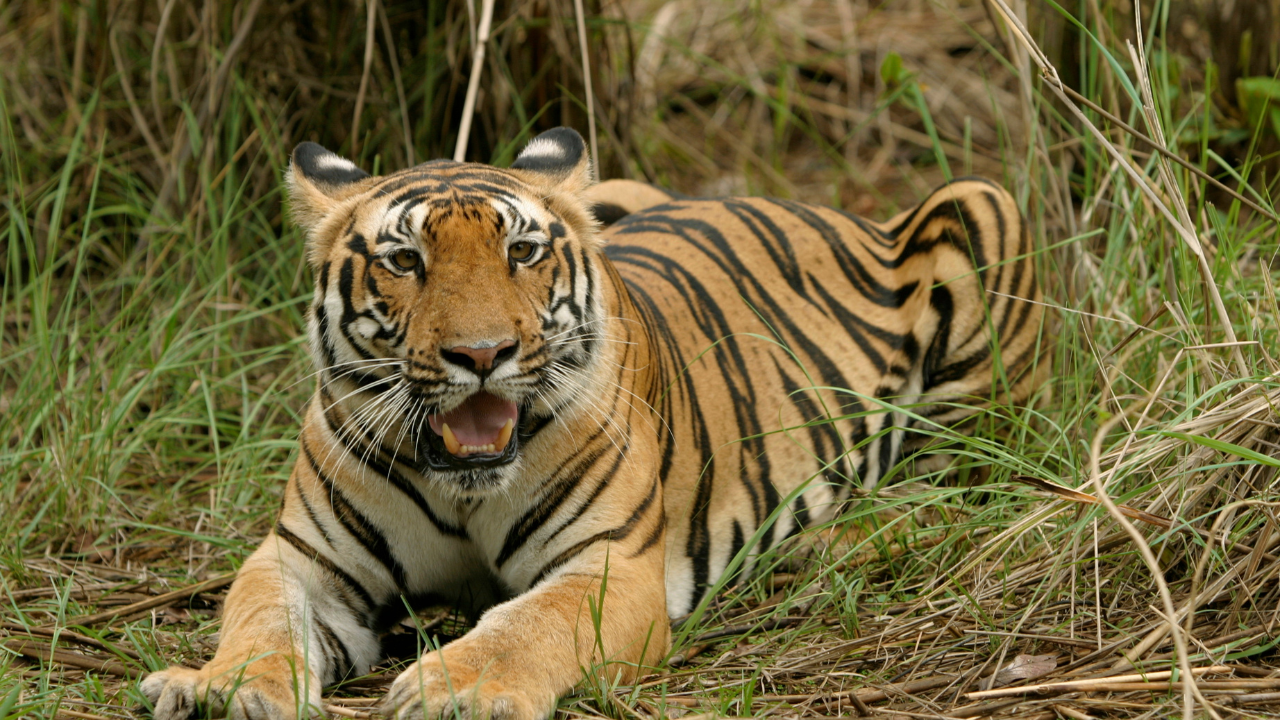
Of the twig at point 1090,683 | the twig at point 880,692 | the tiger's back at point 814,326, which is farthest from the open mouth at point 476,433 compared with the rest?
the twig at point 1090,683

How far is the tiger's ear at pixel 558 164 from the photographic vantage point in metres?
2.90

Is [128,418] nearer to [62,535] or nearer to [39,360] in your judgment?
[39,360]

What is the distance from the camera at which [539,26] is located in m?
4.63

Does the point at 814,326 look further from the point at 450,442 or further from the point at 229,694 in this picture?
the point at 229,694

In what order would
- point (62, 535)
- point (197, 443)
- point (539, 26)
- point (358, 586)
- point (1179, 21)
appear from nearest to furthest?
point (358, 586)
point (62, 535)
point (197, 443)
point (539, 26)
point (1179, 21)

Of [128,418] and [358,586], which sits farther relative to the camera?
[128,418]

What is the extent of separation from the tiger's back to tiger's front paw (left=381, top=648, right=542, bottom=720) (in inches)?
45.5

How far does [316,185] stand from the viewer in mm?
2807

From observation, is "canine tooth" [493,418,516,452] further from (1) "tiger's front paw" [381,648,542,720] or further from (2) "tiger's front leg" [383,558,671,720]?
(1) "tiger's front paw" [381,648,542,720]

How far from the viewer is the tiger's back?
3457mm

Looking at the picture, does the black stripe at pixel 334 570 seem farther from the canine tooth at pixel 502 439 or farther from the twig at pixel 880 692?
the twig at pixel 880 692

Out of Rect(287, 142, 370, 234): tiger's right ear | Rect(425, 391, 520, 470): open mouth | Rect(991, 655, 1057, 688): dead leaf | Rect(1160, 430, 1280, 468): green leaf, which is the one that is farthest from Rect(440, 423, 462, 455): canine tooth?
Rect(1160, 430, 1280, 468): green leaf

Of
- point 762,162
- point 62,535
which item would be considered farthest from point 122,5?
point 762,162

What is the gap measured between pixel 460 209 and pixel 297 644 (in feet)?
2.98
